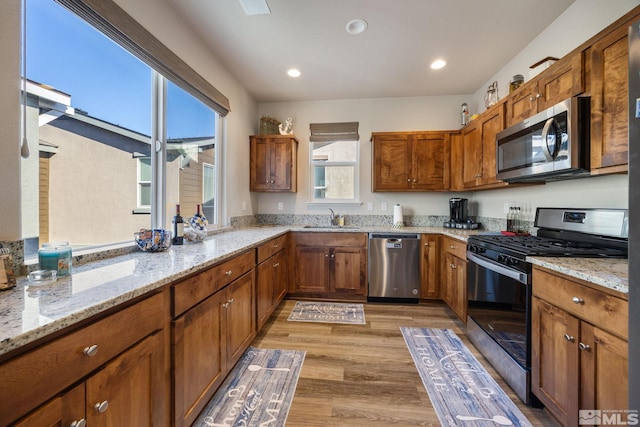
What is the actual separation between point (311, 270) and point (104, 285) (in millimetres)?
2360

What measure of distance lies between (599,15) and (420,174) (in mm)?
1911

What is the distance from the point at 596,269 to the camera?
3.93 feet

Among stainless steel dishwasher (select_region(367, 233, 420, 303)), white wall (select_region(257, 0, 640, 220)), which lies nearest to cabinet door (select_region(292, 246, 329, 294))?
stainless steel dishwasher (select_region(367, 233, 420, 303))

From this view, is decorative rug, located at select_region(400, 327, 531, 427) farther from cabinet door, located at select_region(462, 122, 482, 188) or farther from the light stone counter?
cabinet door, located at select_region(462, 122, 482, 188)

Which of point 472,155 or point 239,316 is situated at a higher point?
point 472,155

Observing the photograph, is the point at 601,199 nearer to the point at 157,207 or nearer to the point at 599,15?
the point at 599,15

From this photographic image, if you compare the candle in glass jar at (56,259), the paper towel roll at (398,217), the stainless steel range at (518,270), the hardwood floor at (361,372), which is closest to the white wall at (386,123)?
the paper towel roll at (398,217)

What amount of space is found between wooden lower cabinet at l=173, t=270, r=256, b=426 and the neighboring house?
82 centimetres

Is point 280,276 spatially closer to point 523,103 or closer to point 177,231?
point 177,231

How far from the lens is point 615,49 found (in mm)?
1344

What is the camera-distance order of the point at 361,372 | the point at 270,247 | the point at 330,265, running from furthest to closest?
the point at 330,265
the point at 270,247
the point at 361,372

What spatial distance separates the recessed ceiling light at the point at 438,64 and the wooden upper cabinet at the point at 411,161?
29.7 inches

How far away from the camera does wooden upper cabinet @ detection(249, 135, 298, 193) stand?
139 inches

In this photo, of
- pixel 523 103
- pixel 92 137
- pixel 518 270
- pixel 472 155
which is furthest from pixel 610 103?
pixel 92 137
